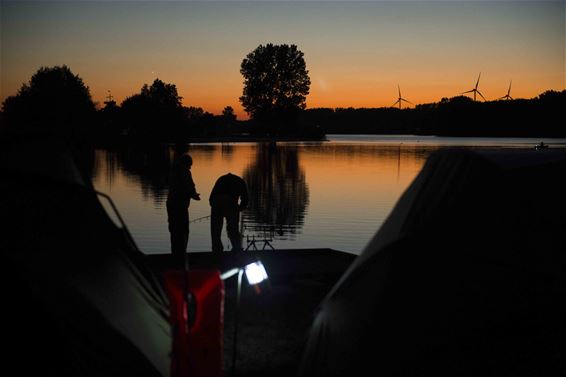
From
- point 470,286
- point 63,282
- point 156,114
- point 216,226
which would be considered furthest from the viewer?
point 156,114

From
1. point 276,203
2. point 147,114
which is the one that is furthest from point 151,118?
point 276,203

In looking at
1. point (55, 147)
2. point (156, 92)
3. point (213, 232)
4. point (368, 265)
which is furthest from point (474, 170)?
point (156, 92)

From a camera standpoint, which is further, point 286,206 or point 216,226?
point 286,206

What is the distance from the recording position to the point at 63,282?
476 centimetres

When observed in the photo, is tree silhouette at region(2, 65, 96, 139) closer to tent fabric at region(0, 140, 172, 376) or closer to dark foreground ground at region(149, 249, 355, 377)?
dark foreground ground at region(149, 249, 355, 377)

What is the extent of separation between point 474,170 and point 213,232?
7618mm

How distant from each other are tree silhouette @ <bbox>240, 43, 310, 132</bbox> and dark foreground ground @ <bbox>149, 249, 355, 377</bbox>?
97.9m

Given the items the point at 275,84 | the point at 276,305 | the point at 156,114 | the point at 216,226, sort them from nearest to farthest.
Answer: the point at 276,305 → the point at 216,226 → the point at 275,84 → the point at 156,114

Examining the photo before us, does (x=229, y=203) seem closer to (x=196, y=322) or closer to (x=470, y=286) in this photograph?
(x=196, y=322)

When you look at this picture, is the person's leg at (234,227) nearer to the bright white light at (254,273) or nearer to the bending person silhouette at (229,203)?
the bending person silhouette at (229,203)

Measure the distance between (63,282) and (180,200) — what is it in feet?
20.1

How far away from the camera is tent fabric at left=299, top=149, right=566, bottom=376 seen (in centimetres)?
461

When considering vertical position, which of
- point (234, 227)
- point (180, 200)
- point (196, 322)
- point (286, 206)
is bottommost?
point (286, 206)

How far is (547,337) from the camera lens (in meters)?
4.62
